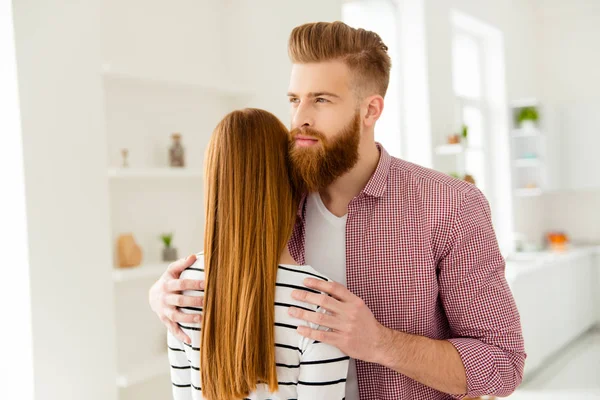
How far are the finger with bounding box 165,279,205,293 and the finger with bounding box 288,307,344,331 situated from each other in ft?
0.87

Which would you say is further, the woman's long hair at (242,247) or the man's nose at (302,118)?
the man's nose at (302,118)

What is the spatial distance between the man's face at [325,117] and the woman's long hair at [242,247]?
3.6 inches

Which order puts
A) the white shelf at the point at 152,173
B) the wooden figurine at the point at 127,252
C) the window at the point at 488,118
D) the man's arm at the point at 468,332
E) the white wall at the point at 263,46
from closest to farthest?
1. the man's arm at the point at 468,332
2. the white shelf at the point at 152,173
3. the wooden figurine at the point at 127,252
4. the white wall at the point at 263,46
5. the window at the point at 488,118

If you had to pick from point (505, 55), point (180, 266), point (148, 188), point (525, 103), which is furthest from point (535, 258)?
point (180, 266)

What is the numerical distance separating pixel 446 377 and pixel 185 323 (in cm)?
63

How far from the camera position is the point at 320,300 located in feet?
4.21

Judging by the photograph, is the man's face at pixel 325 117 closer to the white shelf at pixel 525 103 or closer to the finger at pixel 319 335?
the finger at pixel 319 335

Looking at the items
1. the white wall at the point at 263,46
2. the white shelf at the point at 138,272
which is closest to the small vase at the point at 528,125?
the white wall at the point at 263,46

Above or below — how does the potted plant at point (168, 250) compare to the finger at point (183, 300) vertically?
below

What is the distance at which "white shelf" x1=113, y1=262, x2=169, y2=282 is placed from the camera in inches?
116

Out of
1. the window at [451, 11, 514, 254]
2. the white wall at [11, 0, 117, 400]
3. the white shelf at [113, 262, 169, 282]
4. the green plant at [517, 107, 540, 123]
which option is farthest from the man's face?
the green plant at [517, 107, 540, 123]

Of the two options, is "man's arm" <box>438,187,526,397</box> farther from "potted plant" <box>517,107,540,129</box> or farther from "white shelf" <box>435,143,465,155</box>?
"potted plant" <box>517,107,540,129</box>

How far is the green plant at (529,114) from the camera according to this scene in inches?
260

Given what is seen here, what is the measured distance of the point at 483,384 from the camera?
143cm
